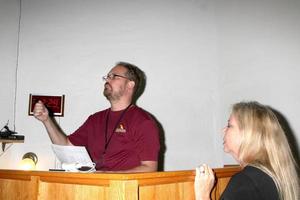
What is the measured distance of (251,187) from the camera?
44.1 inches

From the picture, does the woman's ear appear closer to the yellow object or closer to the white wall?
the white wall

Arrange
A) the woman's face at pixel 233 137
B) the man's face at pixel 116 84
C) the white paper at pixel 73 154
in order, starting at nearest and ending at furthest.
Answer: the woman's face at pixel 233 137
the white paper at pixel 73 154
the man's face at pixel 116 84

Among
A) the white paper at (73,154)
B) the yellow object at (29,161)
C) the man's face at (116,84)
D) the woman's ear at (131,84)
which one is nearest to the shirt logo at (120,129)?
the man's face at (116,84)

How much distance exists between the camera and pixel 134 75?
2330mm

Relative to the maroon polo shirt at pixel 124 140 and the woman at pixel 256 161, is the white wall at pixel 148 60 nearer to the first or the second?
the maroon polo shirt at pixel 124 140

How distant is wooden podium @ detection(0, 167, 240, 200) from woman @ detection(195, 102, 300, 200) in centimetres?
10

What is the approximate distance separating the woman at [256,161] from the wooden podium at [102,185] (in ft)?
0.34

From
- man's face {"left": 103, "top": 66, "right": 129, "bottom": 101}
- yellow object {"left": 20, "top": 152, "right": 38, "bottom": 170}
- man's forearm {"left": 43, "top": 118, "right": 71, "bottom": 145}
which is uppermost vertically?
man's face {"left": 103, "top": 66, "right": 129, "bottom": 101}

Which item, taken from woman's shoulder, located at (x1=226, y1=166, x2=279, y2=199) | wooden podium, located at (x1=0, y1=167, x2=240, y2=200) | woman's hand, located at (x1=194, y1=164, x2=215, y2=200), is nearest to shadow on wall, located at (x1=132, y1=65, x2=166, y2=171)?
wooden podium, located at (x1=0, y1=167, x2=240, y2=200)

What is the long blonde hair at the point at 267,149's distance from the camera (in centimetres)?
123

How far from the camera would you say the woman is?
1141 mm

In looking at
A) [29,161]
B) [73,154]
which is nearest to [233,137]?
[73,154]

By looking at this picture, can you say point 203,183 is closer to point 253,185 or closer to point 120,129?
point 253,185

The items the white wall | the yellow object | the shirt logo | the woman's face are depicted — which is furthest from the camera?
the white wall
